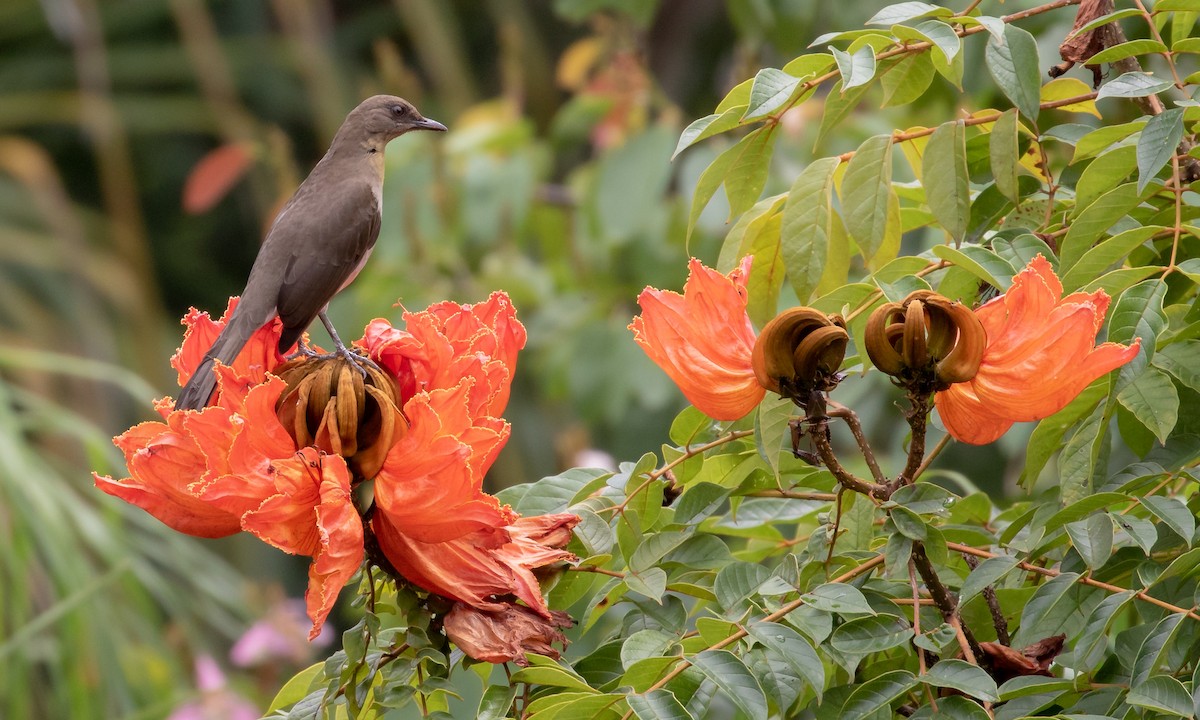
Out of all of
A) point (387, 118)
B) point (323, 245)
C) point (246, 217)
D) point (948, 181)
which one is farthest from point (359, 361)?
point (246, 217)

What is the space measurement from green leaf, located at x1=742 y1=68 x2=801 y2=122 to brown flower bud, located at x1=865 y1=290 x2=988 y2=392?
31cm

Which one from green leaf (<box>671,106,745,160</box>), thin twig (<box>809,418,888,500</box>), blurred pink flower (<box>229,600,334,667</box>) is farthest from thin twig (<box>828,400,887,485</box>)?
blurred pink flower (<box>229,600,334,667</box>)

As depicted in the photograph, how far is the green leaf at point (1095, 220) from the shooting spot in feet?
4.47

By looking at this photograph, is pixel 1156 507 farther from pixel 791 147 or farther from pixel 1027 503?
pixel 791 147

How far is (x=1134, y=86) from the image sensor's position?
4.45ft

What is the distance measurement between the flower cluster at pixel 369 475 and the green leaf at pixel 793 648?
0.19 metres

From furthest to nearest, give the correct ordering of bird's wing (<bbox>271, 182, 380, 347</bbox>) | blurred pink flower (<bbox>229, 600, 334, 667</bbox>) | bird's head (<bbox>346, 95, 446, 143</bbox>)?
1. blurred pink flower (<bbox>229, 600, 334, 667</bbox>)
2. bird's head (<bbox>346, 95, 446, 143</bbox>)
3. bird's wing (<bbox>271, 182, 380, 347</bbox>)

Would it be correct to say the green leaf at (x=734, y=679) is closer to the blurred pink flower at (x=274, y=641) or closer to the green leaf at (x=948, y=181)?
the green leaf at (x=948, y=181)

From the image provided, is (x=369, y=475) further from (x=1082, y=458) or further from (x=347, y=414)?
(x=1082, y=458)

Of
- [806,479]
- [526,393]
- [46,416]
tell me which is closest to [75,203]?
[526,393]

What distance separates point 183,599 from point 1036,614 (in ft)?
12.2

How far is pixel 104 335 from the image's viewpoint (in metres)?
6.34

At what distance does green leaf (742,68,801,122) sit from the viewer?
1384mm

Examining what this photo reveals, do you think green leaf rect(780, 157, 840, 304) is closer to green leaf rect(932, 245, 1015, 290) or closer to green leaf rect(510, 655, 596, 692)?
green leaf rect(932, 245, 1015, 290)
